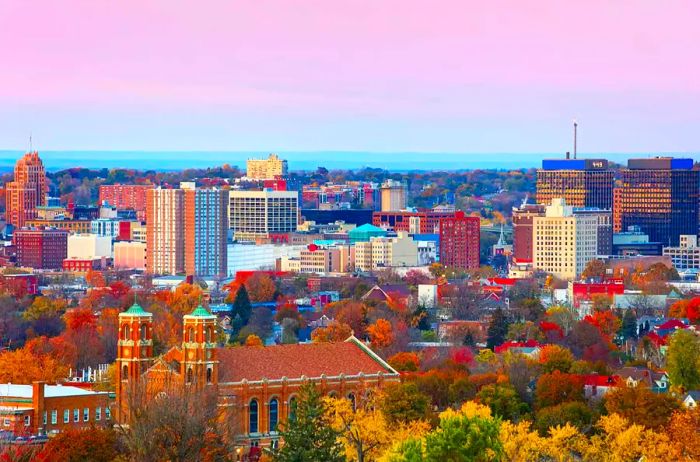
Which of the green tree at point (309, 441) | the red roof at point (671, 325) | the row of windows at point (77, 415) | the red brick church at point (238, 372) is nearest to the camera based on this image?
the green tree at point (309, 441)

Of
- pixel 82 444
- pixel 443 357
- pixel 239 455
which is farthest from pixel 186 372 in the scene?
pixel 443 357

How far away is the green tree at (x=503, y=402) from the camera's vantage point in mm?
91562

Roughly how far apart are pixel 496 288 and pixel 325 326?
40.2m

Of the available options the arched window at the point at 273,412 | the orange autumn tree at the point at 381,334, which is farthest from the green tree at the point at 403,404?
the orange autumn tree at the point at 381,334

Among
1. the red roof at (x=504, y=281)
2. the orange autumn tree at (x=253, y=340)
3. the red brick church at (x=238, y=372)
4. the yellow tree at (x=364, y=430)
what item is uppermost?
the red brick church at (x=238, y=372)

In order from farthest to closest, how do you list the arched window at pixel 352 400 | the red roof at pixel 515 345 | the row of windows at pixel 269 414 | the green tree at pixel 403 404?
the red roof at pixel 515 345 < the arched window at pixel 352 400 < the row of windows at pixel 269 414 < the green tree at pixel 403 404

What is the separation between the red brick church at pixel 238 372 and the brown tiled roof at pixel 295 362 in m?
0.03

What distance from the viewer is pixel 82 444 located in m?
75.0

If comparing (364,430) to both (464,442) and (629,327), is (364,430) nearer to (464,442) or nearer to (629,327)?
(464,442)

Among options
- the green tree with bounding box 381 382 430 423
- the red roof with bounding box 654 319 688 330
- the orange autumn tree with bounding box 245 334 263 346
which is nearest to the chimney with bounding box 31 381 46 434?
the green tree with bounding box 381 382 430 423

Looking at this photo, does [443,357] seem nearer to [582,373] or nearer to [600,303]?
[582,373]

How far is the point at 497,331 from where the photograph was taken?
12962 centimetres

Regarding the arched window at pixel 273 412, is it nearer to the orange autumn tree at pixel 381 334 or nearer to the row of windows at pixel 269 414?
the row of windows at pixel 269 414

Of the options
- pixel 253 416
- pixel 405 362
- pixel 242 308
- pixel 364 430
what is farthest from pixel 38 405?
pixel 242 308
